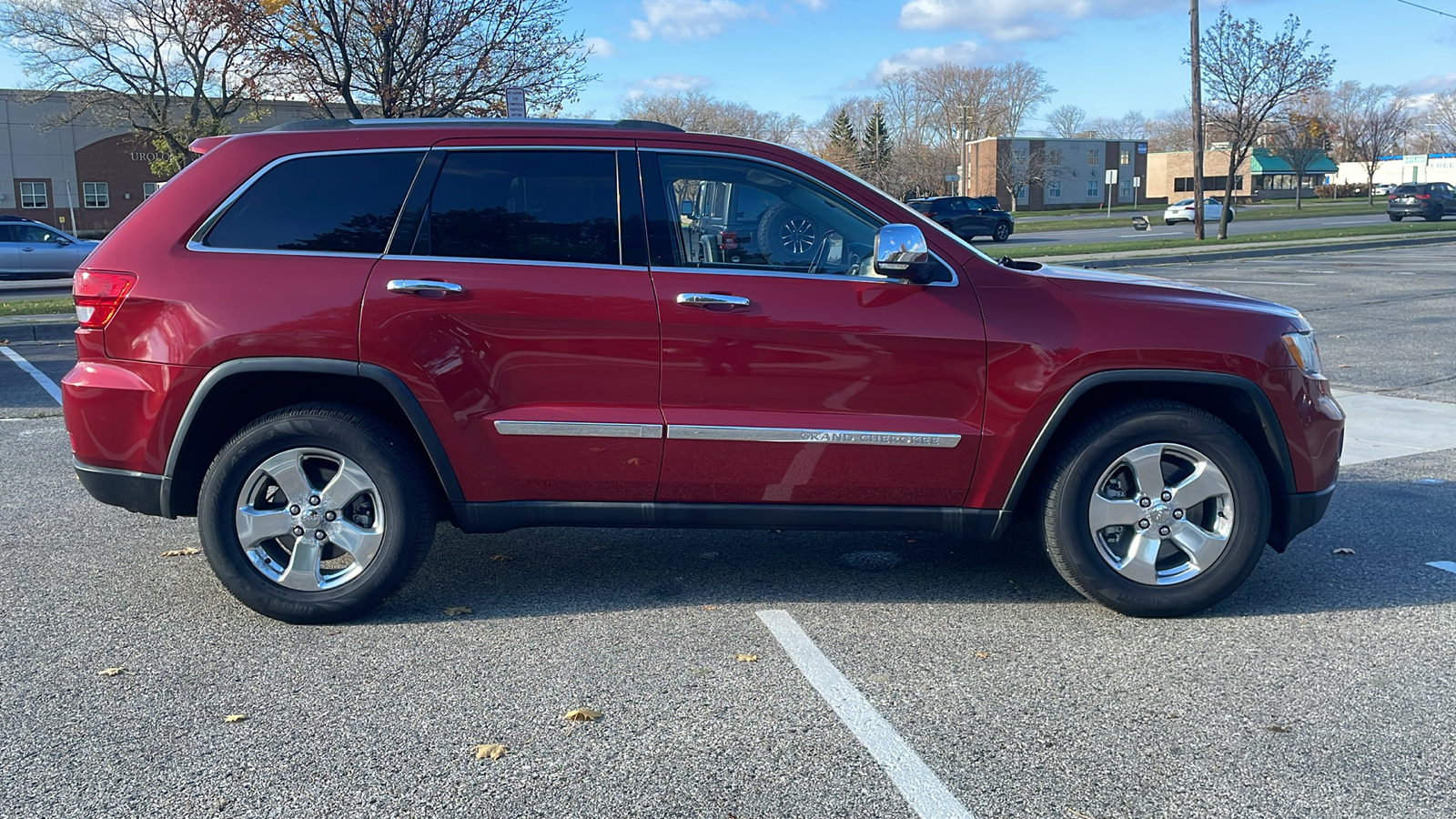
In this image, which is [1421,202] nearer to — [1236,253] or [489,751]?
[1236,253]

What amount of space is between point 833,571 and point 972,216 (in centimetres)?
3617

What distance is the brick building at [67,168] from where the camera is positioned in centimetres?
5200

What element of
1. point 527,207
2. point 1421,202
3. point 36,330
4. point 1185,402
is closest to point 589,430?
point 527,207

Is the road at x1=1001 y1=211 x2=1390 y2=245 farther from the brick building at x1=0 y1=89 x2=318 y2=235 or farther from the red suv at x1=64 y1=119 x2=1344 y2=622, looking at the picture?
the brick building at x1=0 y1=89 x2=318 y2=235

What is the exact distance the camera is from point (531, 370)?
419 cm

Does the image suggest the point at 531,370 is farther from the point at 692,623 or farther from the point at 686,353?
the point at 692,623

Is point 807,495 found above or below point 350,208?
below

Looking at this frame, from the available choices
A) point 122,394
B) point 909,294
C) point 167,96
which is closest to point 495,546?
point 122,394

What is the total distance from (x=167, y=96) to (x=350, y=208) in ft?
127

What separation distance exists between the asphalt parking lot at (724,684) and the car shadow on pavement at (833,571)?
0.07 feet

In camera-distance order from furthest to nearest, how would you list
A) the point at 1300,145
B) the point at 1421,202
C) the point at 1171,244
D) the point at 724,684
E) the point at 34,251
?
1. the point at 1300,145
2. the point at 1421,202
3. the point at 1171,244
4. the point at 34,251
5. the point at 724,684

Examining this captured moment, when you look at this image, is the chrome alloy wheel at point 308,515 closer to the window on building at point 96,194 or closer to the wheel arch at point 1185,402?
the wheel arch at point 1185,402

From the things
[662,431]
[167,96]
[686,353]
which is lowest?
[662,431]

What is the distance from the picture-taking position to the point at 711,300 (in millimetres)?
4164
